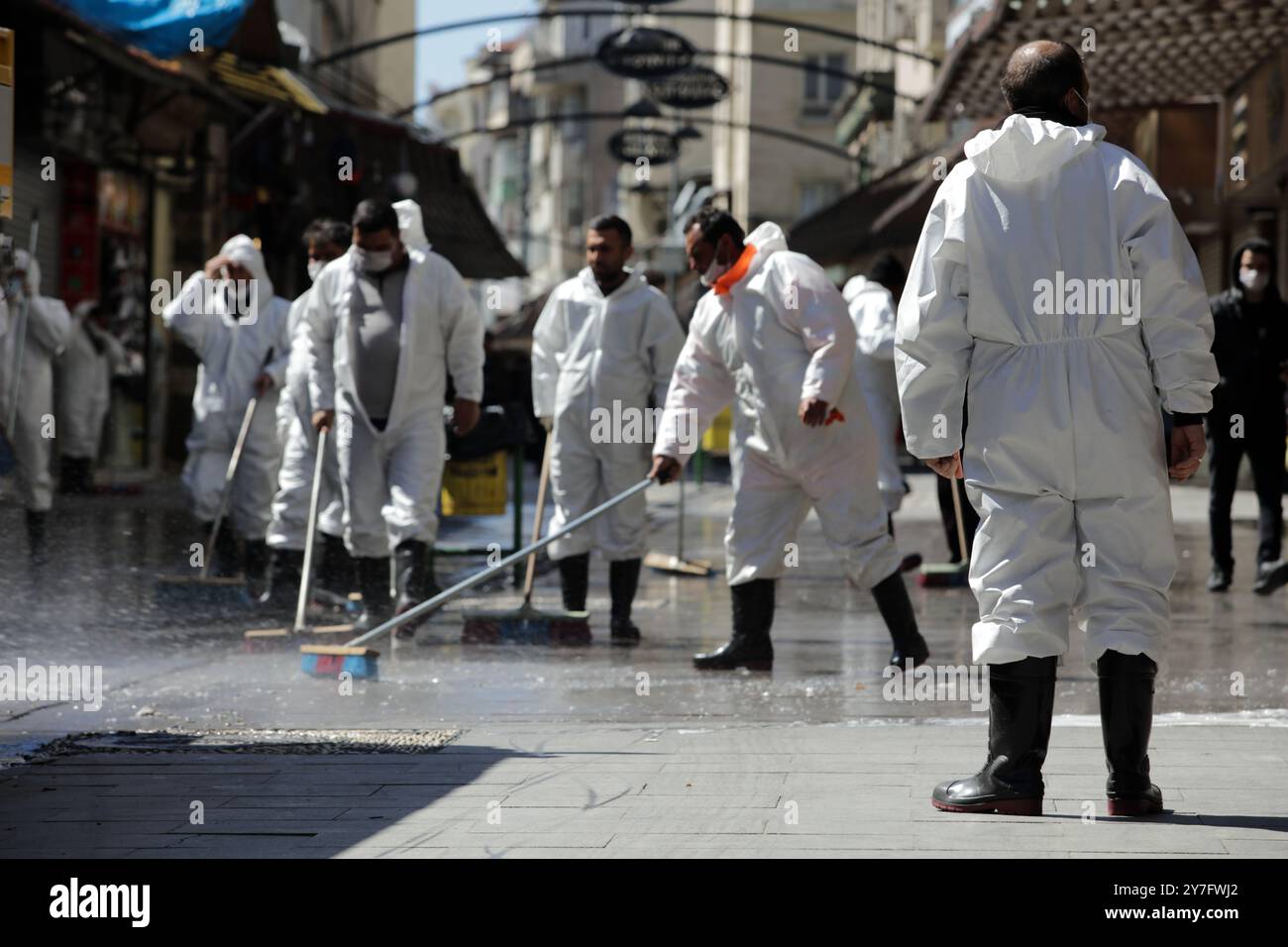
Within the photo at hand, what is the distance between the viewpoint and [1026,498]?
202 inches

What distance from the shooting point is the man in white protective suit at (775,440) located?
320 inches

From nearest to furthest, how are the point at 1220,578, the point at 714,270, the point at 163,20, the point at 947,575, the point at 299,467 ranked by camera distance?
the point at 714,270, the point at 299,467, the point at 1220,578, the point at 947,575, the point at 163,20

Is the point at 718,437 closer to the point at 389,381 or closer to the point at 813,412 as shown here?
the point at 389,381

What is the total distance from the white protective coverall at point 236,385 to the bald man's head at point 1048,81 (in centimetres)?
691

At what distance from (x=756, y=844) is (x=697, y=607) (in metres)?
6.29

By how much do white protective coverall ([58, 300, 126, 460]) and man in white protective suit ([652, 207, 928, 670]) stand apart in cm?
987

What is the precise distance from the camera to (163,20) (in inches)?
558

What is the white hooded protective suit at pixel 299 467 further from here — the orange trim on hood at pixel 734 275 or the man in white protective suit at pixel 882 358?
the man in white protective suit at pixel 882 358

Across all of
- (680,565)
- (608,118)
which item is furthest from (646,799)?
(608,118)

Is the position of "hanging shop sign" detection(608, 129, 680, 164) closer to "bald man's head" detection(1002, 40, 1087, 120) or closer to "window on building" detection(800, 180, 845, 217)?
"bald man's head" detection(1002, 40, 1087, 120)

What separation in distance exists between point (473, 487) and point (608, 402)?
2.75 meters

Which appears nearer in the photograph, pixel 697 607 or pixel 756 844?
pixel 756 844
